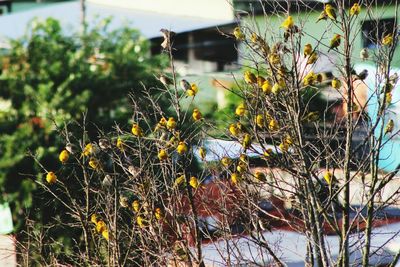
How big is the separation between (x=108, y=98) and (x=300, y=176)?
4.85m

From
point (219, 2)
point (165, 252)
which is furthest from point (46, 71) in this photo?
point (219, 2)

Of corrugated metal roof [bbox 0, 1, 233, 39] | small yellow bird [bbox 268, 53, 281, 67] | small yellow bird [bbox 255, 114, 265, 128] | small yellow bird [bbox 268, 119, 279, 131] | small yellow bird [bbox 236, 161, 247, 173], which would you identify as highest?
small yellow bird [bbox 268, 53, 281, 67]

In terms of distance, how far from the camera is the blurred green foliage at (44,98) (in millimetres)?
10133

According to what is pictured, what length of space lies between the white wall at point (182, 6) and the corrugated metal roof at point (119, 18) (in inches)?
4.3

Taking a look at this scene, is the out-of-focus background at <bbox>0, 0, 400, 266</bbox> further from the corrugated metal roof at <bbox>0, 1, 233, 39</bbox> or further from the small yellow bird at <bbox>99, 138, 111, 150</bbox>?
the corrugated metal roof at <bbox>0, 1, 233, 39</bbox>

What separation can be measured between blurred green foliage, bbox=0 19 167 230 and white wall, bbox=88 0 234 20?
9.56 metres

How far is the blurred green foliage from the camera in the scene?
10133 millimetres

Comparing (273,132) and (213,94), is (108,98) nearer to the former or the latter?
(273,132)

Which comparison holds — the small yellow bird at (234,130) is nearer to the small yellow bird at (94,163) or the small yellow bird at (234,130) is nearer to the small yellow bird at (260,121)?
the small yellow bird at (260,121)

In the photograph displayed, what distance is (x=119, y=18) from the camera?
1998 centimetres

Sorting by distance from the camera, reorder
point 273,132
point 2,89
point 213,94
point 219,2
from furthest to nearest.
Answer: point 219,2 < point 213,94 < point 2,89 < point 273,132

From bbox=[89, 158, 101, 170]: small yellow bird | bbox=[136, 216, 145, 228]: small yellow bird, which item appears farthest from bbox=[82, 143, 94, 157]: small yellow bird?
bbox=[136, 216, 145, 228]: small yellow bird

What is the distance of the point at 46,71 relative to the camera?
1030 cm

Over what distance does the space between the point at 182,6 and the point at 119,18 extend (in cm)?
184
